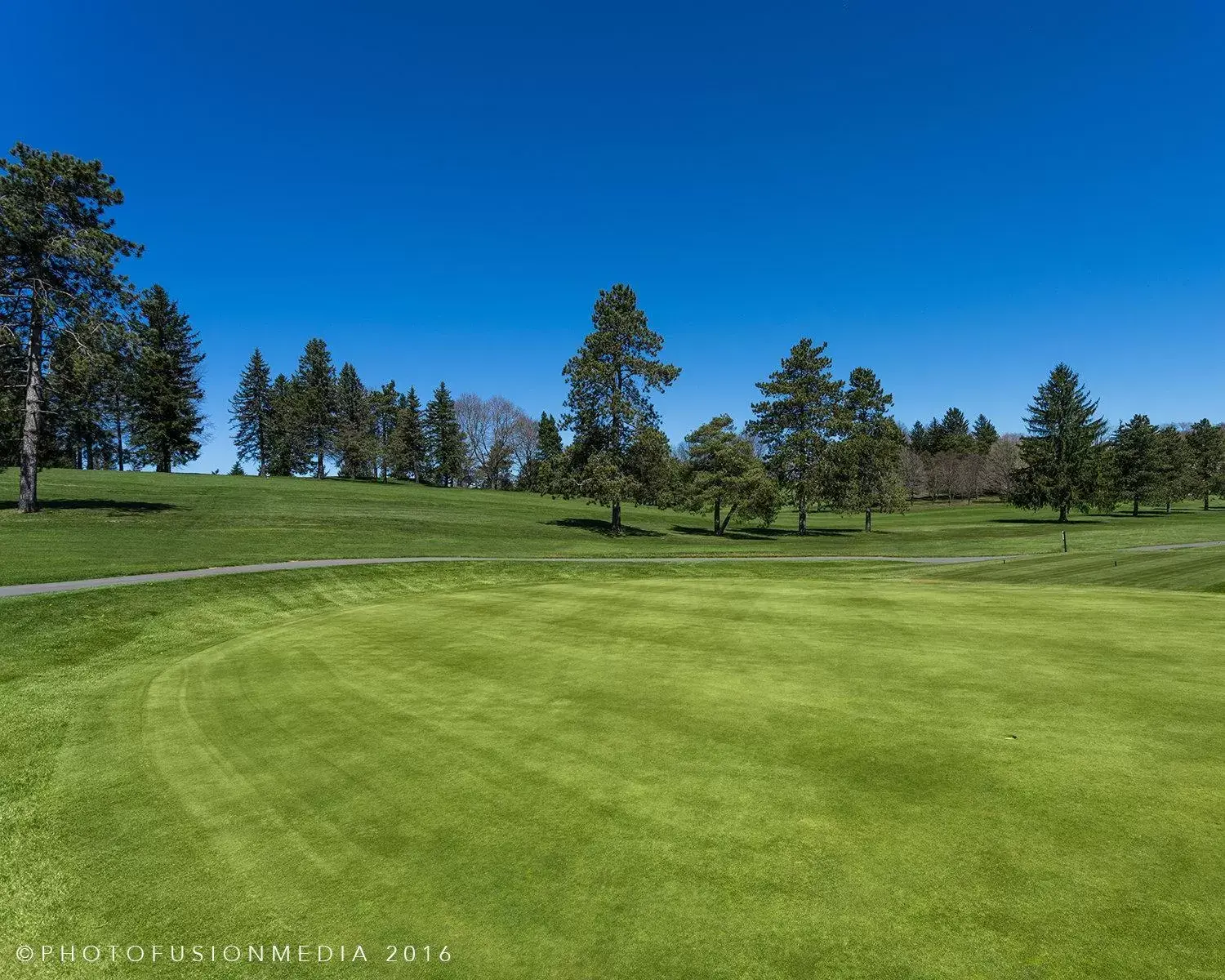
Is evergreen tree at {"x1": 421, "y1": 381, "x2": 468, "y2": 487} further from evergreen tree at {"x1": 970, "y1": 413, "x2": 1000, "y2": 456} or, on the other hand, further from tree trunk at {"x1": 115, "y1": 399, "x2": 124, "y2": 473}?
evergreen tree at {"x1": 970, "y1": 413, "x2": 1000, "y2": 456}

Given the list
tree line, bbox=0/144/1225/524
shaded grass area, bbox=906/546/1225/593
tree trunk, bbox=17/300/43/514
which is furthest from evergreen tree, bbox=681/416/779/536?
tree trunk, bbox=17/300/43/514

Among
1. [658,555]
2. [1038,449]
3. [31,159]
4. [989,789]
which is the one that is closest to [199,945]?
[989,789]

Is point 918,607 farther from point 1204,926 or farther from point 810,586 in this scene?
point 1204,926

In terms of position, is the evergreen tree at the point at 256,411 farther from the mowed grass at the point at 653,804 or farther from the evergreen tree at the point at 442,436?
the mowed grass at the point at 653,804

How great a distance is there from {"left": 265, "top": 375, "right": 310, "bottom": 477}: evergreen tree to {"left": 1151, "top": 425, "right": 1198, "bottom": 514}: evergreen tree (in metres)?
124

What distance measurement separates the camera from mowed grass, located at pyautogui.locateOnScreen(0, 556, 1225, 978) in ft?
11.4

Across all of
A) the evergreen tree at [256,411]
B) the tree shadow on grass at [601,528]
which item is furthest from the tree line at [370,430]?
the tree shadow on grass at [601,528]

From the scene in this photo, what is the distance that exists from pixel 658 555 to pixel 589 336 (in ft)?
58.7

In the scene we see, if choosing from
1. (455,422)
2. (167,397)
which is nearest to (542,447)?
(455,422)

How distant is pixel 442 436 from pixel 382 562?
85.3m

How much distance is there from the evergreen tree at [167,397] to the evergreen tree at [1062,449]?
96.9 m

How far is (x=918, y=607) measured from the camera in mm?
13453

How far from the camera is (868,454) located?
5438 centimetres

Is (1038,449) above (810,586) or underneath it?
above
